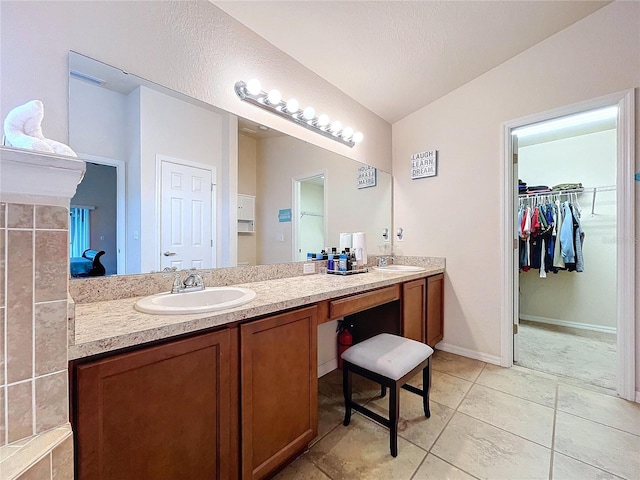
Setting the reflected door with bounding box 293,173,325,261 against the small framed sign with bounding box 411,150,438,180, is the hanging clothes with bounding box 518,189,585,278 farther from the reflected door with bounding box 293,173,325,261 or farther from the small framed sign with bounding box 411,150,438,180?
the reflected door with bounding box 293,173,325,261

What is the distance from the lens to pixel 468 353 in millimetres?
2375

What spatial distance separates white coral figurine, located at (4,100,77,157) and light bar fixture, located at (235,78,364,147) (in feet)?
3.31

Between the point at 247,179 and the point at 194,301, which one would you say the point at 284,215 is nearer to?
the point at 247,179

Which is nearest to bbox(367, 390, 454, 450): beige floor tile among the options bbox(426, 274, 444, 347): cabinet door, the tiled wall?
bbox(426, 274, 444, 347): cabinet door

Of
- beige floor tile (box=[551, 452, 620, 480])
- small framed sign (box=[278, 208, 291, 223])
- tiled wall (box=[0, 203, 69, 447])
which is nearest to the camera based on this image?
tiled wall (box=[0, 203, 69, 447])

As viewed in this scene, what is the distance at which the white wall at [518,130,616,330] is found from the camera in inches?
116

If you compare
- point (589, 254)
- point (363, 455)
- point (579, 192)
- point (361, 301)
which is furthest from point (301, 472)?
point (579, 192)

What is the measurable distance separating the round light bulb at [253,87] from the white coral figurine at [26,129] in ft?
3.39

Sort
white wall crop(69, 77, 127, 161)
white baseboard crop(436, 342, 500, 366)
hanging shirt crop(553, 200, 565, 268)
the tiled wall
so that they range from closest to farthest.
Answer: the tiled wall < white wall crop(69, 77, 127, 161) < white baseboard crop(436, 342, 500, 366) < hanging shirt crop(553, 200, 565, 268)

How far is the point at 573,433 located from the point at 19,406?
7.64ft

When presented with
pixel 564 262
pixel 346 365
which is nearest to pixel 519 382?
pixel 346 365

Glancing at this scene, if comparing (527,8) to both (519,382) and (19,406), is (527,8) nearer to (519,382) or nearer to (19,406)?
(519,382)

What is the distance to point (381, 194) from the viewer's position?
2.76 metres

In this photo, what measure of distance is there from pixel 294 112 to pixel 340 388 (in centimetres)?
199
